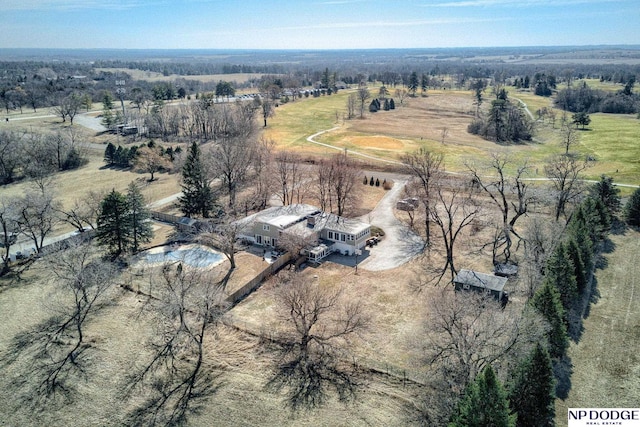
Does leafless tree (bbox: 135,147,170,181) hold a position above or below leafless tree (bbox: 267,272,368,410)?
above

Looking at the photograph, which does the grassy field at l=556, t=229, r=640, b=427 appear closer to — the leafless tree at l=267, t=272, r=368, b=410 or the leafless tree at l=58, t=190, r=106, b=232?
the leafless tree at l=267, t=272, r=368, b=410

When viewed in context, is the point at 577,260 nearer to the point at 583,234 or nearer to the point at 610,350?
the point at 583,234

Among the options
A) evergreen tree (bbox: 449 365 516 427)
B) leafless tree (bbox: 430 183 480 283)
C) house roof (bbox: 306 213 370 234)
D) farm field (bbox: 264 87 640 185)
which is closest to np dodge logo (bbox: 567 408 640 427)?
evergreen tree (bbox: 449 365 516 427)

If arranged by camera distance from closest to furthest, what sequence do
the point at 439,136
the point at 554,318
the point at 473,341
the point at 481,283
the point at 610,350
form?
the point at 473,341, the point at 554,318, the point at 610,350, the point at 481,283, the point at 439,136

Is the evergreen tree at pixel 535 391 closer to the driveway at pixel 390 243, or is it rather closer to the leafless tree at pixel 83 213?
the driveway at pixel 390 243

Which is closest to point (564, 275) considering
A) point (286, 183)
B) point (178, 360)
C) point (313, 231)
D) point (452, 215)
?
point (452, 215)

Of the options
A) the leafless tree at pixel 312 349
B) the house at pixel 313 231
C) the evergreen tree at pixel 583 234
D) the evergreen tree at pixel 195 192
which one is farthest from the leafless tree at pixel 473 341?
the evergreen tree at pixel 195 192
